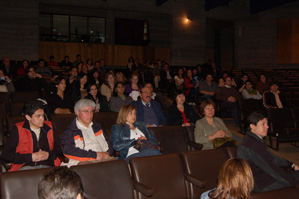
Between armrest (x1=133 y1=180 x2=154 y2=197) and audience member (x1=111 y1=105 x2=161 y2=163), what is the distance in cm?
82

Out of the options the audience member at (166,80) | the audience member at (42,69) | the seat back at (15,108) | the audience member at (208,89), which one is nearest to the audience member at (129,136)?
the seat back at (15,108)

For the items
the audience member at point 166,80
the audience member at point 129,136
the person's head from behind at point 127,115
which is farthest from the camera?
the audience member at point 166,80

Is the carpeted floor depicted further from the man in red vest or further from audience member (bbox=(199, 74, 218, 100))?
the man in red vest

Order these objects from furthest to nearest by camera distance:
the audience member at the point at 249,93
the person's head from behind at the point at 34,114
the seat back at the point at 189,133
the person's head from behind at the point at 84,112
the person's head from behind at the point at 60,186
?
the audience member at the point at 249,93 → the seat back at the point at 189,133 → the person's head from behind at the point at 84,112 → the person's head from behind at the point at 34,114 → the person's head from behind at the point at 60,186

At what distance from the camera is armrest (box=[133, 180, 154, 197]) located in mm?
Result: 2346

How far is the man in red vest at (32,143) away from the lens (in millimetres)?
2832

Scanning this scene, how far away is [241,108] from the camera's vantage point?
6.59 m

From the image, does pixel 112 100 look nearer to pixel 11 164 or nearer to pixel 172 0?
pixel 11 164

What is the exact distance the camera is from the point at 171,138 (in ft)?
13.0

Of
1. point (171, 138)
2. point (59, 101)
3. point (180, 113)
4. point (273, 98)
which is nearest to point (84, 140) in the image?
point (171, 138)

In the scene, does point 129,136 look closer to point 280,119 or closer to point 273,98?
point 280,119

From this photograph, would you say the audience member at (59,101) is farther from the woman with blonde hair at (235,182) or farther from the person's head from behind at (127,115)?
the woman with blonde hair at (235,182)

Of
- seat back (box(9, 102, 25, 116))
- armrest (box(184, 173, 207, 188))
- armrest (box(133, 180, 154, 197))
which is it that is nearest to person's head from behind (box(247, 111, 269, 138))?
armrest (box(184, 173, 207, 188))

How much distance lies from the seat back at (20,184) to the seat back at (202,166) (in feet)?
4.39
